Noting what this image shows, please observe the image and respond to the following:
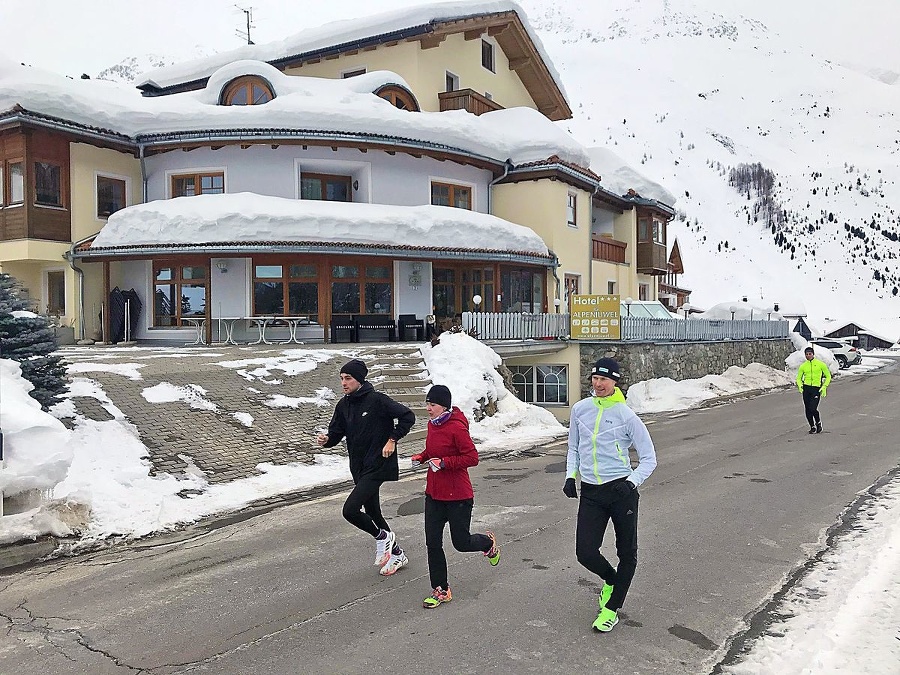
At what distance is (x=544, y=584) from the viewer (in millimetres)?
5863

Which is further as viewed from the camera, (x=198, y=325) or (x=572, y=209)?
(x=572, y=209)

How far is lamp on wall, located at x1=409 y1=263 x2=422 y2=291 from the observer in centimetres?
2394

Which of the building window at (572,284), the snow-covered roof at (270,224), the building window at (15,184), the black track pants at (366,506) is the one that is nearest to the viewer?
the black track pants at (366,506)

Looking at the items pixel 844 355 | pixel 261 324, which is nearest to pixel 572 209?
pixel 261 324

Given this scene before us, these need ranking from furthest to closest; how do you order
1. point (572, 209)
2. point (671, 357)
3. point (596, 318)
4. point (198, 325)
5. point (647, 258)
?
point (647, 258) < point (572, 209) < point (671, 357) < point (198, 325) < point (596, 318)

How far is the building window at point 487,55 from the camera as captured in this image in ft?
101

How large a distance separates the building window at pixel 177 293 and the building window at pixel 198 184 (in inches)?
101

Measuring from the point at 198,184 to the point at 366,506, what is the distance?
19.8 meters

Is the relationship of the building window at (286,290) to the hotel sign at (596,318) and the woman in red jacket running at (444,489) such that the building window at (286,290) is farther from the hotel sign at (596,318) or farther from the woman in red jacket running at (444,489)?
the woman in red jacket running at (444,489)

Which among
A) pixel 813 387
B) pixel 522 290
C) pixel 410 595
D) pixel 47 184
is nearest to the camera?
pixel 410 595

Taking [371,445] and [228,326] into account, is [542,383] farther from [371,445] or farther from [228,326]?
[371,445]

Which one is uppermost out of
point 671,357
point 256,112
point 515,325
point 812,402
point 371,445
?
point 256,112

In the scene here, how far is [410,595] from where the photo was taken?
5.67m

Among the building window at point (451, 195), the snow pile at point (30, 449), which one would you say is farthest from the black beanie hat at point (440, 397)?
the building window at point (451, 195)
